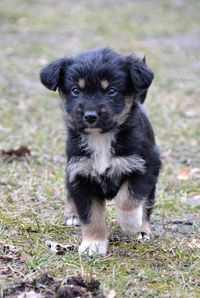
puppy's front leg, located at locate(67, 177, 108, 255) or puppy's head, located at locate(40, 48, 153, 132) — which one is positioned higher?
puppy's head, located at locate(40, 48, 153, 132)

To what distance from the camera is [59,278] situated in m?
4.26

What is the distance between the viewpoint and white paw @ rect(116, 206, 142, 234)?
5055 millimetres

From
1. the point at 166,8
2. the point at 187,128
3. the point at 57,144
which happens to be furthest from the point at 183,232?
the point at 166,8

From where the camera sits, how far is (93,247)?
4.86 meters

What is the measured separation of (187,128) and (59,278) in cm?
531

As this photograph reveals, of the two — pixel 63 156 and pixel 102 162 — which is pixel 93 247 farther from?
pixel 63 156

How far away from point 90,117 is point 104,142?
35 cm

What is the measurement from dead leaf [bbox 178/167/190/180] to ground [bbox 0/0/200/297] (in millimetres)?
10

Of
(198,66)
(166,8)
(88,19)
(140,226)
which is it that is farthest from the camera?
(166,8)

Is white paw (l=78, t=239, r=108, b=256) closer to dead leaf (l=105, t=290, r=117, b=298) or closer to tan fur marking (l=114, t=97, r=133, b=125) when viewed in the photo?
dead leaf (l=105, t=290, r=117, b=298)

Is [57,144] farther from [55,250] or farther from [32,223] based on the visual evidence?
[55,250]

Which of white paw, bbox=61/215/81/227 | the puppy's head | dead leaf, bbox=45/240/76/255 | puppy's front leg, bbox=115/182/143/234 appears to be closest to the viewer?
the puppy's head

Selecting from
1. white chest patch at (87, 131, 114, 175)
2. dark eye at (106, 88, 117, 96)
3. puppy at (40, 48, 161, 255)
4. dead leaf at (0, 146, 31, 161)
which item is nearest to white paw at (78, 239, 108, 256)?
puppy at (40, 48, 161, 255)

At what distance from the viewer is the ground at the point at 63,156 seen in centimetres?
447
